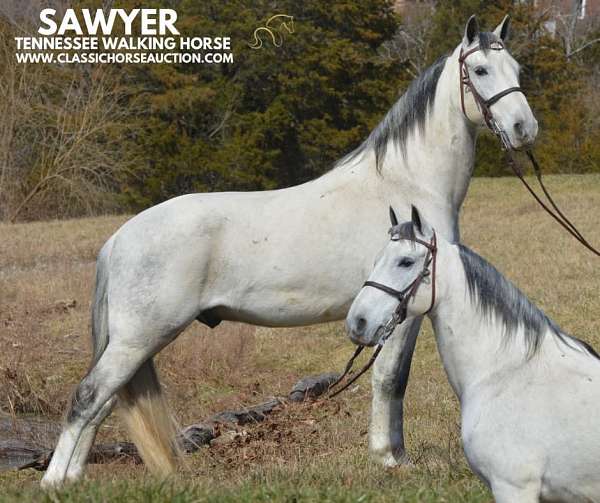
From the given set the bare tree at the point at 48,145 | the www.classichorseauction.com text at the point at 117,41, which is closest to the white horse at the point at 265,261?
the bare tree at the point at 48,145

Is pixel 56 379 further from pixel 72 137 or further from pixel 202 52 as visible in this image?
pixel 202 52

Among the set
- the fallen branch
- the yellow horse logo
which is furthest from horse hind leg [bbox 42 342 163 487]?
the yellow horse logo

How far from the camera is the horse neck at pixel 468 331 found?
4262 millimetres

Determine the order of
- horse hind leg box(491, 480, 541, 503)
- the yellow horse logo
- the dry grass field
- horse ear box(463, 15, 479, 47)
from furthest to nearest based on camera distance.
A: the yellow horse logo
horse ear box(463, 15, 479, 47)
the dry grass field
horse hind leg box(491, 480, 541, 503)

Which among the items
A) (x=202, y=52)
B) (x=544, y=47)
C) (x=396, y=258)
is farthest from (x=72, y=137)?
(x=396, y=258)

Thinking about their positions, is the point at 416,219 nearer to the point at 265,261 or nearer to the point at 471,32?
the point at 265,261

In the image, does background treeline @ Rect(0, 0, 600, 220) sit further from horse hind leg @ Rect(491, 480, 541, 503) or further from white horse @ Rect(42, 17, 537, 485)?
horse hind leg @ Rect(491, 480, 541, 503)

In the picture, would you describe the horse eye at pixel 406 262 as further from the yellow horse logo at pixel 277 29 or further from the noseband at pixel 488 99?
the yellow horse logo at pixel 277 29

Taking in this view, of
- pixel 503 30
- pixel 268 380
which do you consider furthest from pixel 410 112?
pixel 268 380

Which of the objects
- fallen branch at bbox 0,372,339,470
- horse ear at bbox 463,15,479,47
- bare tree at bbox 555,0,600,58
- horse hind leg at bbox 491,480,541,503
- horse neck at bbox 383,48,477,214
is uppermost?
bare tree at bbox 555,0,600,58

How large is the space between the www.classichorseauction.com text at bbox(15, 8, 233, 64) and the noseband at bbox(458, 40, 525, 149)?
79.9ft

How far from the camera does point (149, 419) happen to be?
6023 mm

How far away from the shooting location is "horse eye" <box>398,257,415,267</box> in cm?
422

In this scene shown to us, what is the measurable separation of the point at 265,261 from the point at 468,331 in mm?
1836
